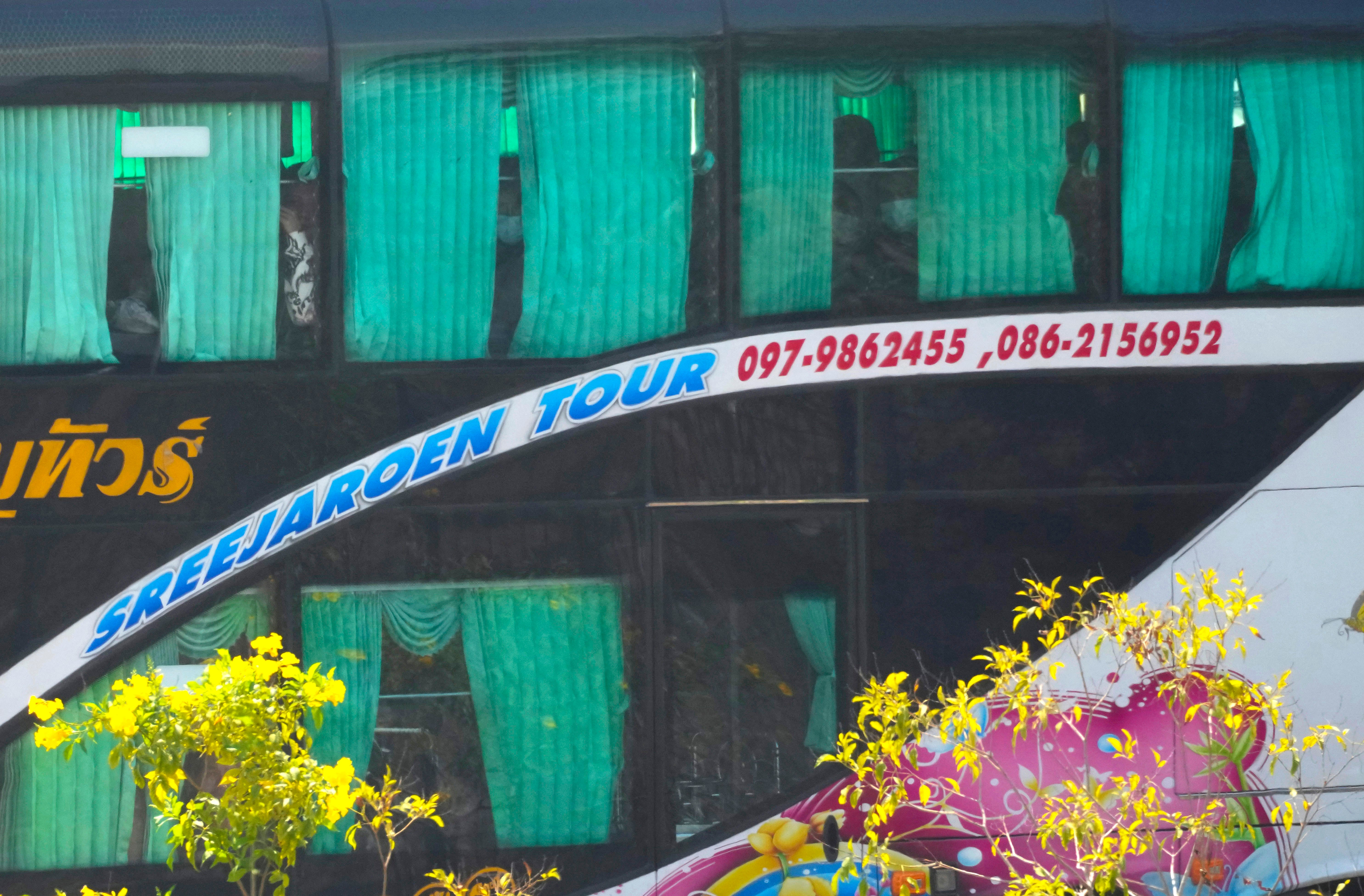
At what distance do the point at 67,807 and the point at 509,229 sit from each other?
3000 mm

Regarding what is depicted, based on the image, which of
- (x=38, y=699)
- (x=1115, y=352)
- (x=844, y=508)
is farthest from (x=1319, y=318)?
(x=38, y=699)

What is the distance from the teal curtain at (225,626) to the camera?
569 cm

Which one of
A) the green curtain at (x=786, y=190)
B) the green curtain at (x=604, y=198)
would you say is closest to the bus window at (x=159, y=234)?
the green curtain at (x=604, y=198)

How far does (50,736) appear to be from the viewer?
3.94 metres

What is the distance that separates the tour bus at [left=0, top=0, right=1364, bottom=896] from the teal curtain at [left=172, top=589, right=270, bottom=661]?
0.02 m

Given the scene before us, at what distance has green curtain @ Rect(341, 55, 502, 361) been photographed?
5.74 metres

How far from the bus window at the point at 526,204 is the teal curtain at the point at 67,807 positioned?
5.89ft

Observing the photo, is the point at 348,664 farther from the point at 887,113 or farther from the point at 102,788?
the point at 887,113

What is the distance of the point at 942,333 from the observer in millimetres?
5918

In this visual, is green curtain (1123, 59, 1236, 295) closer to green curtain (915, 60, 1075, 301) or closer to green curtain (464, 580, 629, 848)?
green curtain (915, 60, 1075, 301)

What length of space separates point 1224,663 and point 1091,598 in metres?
0.62

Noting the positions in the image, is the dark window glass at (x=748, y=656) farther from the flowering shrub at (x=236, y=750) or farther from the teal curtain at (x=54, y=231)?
the teal curtain at (x=54, y=231)

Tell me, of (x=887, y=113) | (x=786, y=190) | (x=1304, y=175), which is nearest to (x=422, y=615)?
(x=786, y=190)

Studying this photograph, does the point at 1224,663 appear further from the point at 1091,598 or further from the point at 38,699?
the point at 38,699
